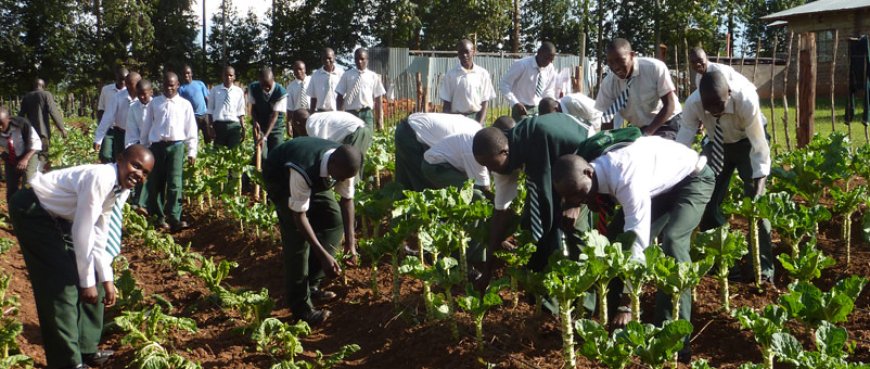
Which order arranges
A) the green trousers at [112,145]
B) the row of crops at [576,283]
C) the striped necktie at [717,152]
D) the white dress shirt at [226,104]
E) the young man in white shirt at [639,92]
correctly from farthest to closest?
the white dress shirt at [226,104], the green trousers at [112,145], the young man in white shirt at [639,92], the striped necktie at [717,152], the row of crops at [576,283]

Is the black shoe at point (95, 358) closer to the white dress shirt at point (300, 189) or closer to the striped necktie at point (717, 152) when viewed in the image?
the white dress shirt at point (300, 189)

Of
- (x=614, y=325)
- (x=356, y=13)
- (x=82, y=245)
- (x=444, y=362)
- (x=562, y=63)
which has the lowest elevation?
(x=444, y=362)

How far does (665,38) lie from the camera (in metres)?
35.6

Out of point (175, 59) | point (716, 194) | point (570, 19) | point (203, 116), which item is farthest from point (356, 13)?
point (716, 194)

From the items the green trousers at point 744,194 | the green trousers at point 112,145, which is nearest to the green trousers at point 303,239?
the green trousers at point 744,194

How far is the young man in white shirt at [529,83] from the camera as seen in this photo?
9859mm

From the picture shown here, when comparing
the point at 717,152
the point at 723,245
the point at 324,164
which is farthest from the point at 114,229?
the point at 717,152

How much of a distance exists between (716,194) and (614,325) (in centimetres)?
204

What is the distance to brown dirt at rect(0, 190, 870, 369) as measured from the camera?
520cm

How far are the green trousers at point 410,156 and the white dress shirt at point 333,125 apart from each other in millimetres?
816

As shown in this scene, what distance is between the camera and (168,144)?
9680mm

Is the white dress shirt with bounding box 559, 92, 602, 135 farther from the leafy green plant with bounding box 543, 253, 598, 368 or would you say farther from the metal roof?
the metal roof

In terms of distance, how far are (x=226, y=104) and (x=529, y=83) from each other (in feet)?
13.8

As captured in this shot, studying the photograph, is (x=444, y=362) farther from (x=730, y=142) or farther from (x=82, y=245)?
(x=730, y=142)
